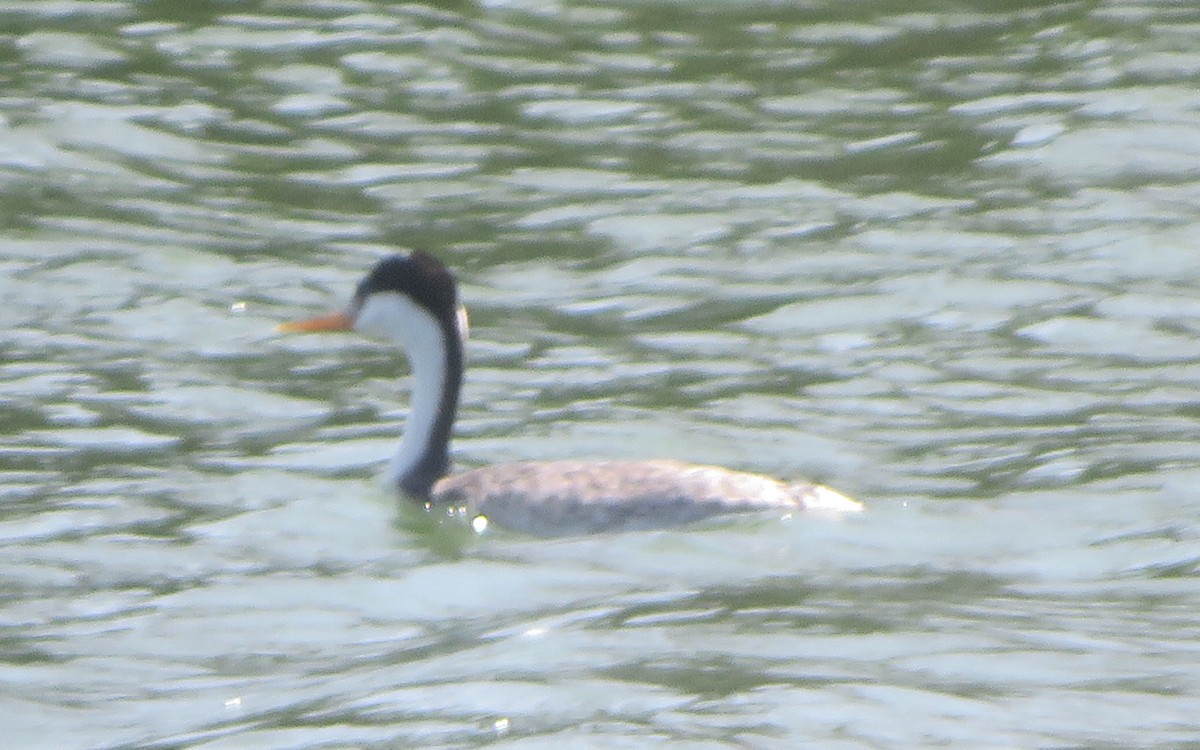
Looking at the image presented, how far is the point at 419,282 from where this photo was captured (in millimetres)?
12008

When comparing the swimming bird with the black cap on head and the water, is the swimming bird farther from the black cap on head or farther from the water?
the water

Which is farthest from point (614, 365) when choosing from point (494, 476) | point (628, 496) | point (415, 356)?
point (628, 496)

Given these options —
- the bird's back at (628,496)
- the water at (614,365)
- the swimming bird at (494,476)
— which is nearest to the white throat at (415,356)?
the swimming bird at (494,476)

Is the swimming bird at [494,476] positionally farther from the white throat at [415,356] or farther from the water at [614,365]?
the water at [614,365]

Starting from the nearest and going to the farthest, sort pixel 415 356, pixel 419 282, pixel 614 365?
1. pixel 419 282
2. pixel 415 356
3. pixel 614 365

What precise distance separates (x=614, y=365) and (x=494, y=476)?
225 centimetres

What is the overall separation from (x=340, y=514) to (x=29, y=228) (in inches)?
212

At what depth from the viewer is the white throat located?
1189 centimetres

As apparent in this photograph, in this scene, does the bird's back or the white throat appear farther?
the white throat

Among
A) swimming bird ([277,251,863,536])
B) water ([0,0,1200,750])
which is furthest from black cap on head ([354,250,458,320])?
water ([0,0,1200,750])

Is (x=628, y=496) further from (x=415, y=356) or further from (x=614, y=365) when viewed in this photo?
(x=614, y=365)

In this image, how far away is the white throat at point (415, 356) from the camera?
1189 cm

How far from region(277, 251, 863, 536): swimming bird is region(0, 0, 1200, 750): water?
0.14 meters

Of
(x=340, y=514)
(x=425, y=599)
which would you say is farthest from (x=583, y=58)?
(x=425, y=599)
